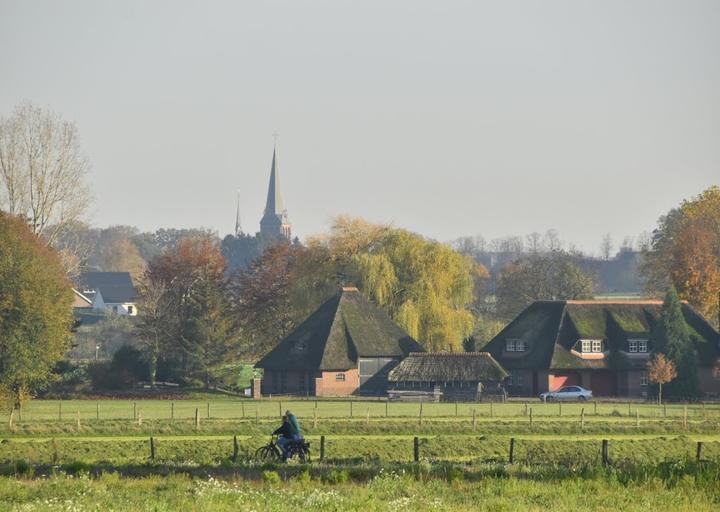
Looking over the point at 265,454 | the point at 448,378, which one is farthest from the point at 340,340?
the point at 265,454

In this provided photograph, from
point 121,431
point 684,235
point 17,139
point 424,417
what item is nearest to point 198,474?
point 121,431

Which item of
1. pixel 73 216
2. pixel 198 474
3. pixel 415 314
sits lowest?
pixel 198 474

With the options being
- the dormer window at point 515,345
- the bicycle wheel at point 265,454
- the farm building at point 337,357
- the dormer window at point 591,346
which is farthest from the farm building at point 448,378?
the bicycle wheel at point 265,454

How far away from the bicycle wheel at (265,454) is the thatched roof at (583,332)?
4796cm

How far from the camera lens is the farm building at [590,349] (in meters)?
93.8

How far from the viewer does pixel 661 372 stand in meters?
88.4

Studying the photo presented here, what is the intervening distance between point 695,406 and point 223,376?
31.4m

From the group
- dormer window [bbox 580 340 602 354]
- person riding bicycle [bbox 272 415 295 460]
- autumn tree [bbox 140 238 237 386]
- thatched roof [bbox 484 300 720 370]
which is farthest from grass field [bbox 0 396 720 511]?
dormer window [bbox 580 340 602 354]

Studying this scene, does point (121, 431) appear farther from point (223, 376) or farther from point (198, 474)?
point (223, 376)

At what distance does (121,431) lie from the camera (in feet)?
202

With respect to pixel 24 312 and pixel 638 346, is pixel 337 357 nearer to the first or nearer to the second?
pixel 638 346

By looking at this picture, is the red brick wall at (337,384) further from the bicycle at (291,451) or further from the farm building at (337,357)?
the bicycle at (291,451)

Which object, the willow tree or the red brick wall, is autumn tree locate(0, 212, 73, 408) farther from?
the willow tree

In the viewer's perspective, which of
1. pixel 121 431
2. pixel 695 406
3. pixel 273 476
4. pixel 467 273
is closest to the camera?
pixel 273 476
